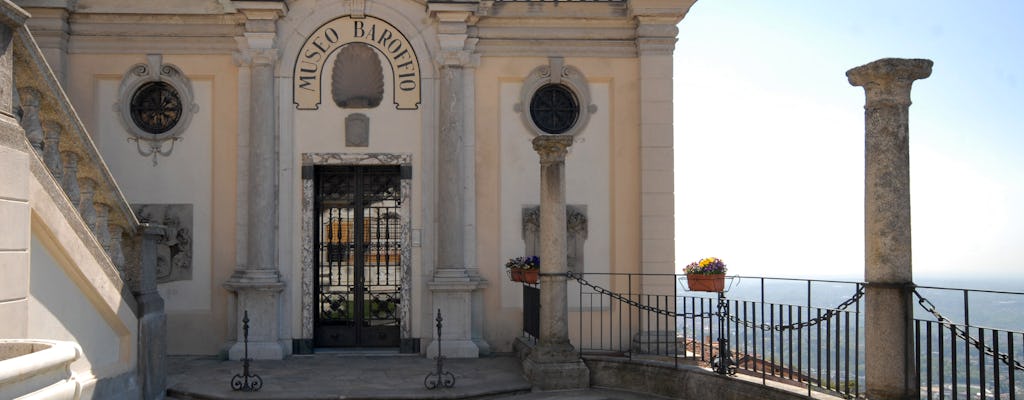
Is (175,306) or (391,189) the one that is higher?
(391,189)

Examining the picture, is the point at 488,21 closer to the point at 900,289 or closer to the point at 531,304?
the point at 531,304

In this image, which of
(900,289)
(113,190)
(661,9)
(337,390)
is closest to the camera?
(900,289)

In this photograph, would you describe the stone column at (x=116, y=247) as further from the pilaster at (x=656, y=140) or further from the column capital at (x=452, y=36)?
the pilaster at (x=656, y=140)

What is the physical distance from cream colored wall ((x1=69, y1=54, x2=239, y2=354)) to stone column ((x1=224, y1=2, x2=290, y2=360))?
36 centimetres

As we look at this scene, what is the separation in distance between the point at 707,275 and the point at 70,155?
6582mm

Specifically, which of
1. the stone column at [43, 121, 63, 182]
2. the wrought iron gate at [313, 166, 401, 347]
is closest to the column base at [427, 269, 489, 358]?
the wrought iron gate at [313, 166, 401, 347]

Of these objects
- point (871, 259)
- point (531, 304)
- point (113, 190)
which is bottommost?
point (531, 304)

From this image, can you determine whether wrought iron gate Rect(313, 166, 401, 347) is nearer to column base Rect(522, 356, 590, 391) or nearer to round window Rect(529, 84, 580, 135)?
round window Rect(529, 84, 580, 135)

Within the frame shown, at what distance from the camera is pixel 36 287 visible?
19.8 ft

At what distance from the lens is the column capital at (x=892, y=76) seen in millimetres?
6574

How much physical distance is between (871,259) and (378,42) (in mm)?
7413

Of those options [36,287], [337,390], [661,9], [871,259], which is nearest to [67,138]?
[36,287]

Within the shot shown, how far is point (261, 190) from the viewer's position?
1155cm

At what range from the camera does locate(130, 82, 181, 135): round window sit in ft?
38.9
